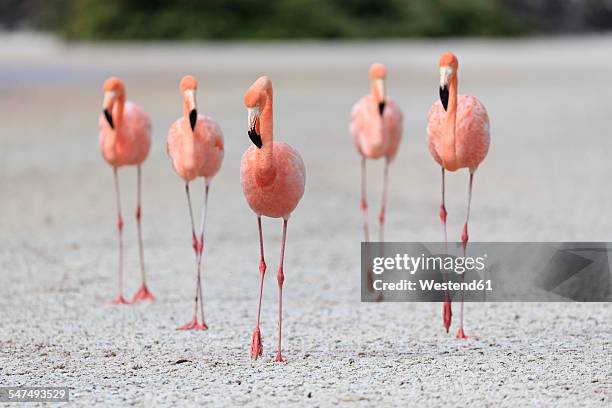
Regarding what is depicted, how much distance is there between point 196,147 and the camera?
5.11 metres

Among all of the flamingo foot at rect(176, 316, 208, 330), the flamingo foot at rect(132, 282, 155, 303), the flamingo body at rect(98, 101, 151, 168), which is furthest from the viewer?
the flamingo foot at rect(132, 282, 155, 303)

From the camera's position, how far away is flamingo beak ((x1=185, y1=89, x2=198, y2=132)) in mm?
4891

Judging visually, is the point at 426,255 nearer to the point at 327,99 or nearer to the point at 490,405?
the point at 490,405

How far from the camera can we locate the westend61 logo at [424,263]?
555 centimetres

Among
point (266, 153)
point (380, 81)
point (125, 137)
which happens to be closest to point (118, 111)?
point (125, 137)

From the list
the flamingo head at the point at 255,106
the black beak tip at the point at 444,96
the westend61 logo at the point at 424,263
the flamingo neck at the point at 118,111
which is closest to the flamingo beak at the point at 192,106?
the flamingo head at the point at 255,106

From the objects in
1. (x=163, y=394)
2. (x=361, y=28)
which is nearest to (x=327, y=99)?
(x=163, y=394)

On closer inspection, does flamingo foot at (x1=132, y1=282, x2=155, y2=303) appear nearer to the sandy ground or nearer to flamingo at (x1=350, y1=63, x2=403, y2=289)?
the sandy ground

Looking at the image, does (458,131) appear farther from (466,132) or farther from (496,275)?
(496,275)

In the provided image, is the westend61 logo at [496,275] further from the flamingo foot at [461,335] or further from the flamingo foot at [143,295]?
the flamingo foot at [143,295]

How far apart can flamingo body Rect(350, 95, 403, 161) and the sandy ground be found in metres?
0.81

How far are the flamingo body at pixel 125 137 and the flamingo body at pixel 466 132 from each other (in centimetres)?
153

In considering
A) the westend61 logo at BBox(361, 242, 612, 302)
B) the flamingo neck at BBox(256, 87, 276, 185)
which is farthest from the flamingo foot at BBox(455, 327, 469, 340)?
the flamingo neck at BBox(256, 87, 276, 185)

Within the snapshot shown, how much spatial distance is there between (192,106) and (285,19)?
31.5 m
